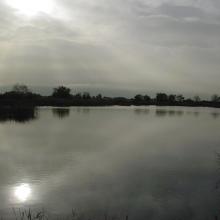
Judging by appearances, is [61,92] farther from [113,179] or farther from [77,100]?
[113,179]

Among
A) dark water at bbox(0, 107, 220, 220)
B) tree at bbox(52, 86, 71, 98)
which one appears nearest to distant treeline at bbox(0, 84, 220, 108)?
tree at bbox(52, 86, 71, 98)

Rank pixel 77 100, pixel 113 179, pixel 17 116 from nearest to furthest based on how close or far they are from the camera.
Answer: pixel 113 179 < pixel 17 116 < pixel 77 100

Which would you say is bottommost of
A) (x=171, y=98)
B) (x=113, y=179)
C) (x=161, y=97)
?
(x=113, y=179)

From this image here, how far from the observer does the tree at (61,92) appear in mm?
114575

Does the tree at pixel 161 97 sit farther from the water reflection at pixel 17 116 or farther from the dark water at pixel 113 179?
the dark water at pixel 113 179

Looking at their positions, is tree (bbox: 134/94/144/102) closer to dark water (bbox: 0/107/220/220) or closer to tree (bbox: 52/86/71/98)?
tree (bbox: 52/86/71/98)

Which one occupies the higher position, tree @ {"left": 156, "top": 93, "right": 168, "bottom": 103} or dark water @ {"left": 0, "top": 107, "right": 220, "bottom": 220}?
tree @ {"left": 156, "top": 93, "right": 168, "bottom": 103}

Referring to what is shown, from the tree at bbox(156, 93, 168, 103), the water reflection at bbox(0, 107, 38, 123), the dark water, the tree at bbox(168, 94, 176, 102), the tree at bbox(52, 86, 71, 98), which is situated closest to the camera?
the dark water

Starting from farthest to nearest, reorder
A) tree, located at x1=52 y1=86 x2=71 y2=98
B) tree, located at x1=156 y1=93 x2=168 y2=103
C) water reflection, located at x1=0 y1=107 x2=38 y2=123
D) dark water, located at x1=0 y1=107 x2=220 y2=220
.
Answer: tree, located at x1=156 y1=93 x2=168 y2=103
tree, located at x1=52 y1=86 x2=71 y2=98
water reflection, located at x1=0 y1=107 x2=38 y2=123
dark water, located at x1=0 y1=107 x2=220 y2=220

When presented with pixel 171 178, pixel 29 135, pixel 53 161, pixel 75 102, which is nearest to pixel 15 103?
pixel 75 102

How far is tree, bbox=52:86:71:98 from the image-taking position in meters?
115

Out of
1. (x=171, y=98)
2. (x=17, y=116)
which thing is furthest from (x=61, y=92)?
(x=17, y=116)

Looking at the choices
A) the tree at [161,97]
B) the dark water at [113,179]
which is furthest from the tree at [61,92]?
the dark water at [113,179]

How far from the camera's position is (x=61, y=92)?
115 m
